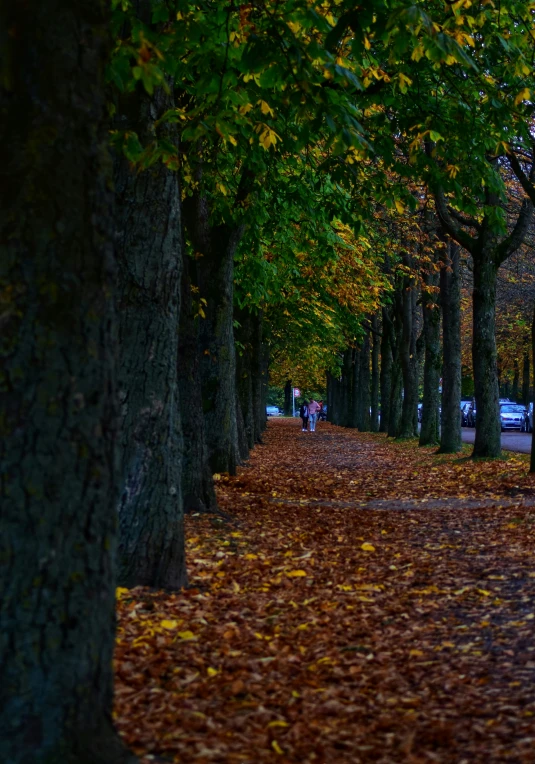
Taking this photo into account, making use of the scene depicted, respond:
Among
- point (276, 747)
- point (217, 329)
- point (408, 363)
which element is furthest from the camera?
point (408, 363)

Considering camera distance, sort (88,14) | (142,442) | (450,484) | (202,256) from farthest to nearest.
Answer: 1. (450,484)
2. (202,256)
3. (142,442)
4. (88,14)

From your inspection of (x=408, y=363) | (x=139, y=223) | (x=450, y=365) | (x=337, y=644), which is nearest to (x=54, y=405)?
(x=337, y=644)

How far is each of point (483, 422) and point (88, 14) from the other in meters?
17.2

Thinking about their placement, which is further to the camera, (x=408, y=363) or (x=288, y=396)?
(x=288, y=396)

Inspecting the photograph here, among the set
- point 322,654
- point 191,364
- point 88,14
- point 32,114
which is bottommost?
point 322,654

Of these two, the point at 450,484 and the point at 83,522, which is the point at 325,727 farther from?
the point at 450,484

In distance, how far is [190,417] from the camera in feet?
36.9

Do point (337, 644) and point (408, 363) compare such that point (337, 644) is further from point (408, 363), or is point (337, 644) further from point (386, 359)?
point (386, 359)

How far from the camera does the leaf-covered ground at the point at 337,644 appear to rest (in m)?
4.55

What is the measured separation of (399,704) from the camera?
5109mm

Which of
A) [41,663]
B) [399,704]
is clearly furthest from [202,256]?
[41,663]

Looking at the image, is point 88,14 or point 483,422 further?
point 483,422

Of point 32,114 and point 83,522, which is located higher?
point 32,114

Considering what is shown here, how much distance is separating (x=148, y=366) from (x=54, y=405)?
4.08m
